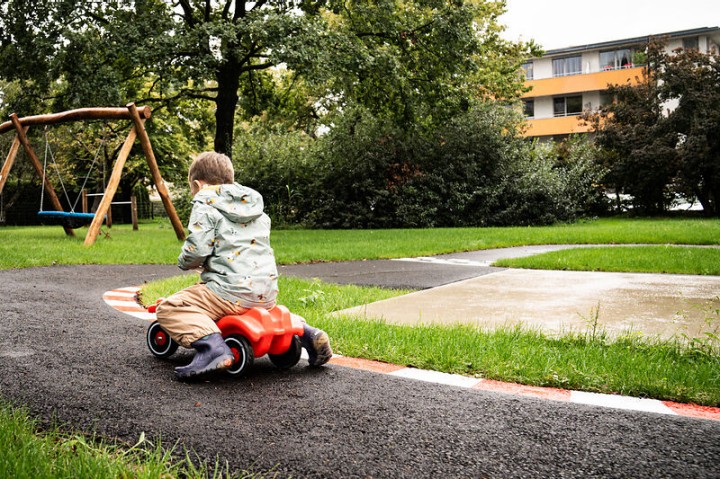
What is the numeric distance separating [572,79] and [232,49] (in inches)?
1595

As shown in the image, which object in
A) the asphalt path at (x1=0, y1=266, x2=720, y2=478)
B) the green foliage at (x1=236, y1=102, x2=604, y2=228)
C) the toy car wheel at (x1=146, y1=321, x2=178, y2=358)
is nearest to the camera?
the asphalt path at (x1=0, y1=266, x2=720, y2=478)

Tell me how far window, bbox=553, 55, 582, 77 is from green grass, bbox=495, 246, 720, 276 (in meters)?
44.5

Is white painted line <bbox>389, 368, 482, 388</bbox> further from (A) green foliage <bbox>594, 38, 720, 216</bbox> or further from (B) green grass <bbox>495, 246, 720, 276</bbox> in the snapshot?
(A) green foliage <bbox>594, 38, 720, 216</bbox>

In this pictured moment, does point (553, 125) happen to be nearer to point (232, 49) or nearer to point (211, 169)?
point (232, 49)

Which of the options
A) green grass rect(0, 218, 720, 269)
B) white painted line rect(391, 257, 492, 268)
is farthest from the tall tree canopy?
white painted line rect(391, 257, 492, 268)

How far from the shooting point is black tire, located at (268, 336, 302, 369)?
12.8ft

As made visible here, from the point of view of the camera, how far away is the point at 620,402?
3250 millimetres

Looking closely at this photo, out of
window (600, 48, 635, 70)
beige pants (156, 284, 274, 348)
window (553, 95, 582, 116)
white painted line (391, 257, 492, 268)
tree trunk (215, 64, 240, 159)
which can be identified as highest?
window (600, 48, 635, 70)

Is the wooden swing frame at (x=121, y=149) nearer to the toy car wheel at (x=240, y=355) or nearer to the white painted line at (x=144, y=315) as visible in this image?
the white painted line at (x=144, y=315)

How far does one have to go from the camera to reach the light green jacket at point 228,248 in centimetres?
372

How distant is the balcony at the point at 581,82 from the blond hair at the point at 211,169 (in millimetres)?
47295

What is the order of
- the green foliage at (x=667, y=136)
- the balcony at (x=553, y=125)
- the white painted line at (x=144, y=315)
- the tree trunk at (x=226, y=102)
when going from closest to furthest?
1. the white painted line at (x=144, y=315)
2. the tree trunk at (x=226, y=102)
3. the green foliage at (x=667, y=136)
4. the balcony at (x=553, y=125)

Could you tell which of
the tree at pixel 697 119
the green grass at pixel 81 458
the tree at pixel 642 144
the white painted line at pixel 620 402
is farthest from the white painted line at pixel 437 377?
the tree at pixel 697 119

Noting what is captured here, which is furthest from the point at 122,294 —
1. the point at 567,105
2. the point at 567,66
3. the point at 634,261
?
the point at 567,66
